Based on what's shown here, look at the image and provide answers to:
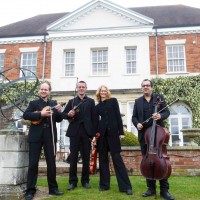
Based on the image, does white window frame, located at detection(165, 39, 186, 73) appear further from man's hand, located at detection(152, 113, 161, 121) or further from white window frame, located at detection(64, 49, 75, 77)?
man's hand, located at detection(152, 113, 161, 121)

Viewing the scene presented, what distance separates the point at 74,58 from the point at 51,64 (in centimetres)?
142

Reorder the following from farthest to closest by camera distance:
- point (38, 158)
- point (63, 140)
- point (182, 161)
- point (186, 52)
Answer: point (186, 52)
point (63, 140)
point (182, 161)
point (38, 158)

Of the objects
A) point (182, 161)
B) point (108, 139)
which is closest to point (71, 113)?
point (108, 139)

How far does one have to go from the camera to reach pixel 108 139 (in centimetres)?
485

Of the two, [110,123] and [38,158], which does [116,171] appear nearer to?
[110,123]

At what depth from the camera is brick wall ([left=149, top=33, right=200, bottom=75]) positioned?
1448 cm

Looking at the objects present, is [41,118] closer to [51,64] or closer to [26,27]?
[51,64]

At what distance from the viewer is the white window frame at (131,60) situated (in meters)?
15.1

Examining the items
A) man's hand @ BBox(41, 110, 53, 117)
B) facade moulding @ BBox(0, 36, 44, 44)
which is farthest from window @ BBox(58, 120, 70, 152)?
man's hand @ BBox(41, 110, 53, 117)

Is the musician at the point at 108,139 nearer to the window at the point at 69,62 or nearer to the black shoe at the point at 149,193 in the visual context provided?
the black shoe at the point at 149,193

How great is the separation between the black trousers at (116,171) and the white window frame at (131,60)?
34.5 feet

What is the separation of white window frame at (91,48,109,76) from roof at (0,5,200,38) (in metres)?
3.38

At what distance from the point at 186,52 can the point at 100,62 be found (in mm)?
4922

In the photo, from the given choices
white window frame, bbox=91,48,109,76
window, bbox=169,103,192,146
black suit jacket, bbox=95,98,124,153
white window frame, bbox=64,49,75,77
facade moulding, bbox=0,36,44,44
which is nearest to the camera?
black suit jacket, bbox=95,98,124,153
